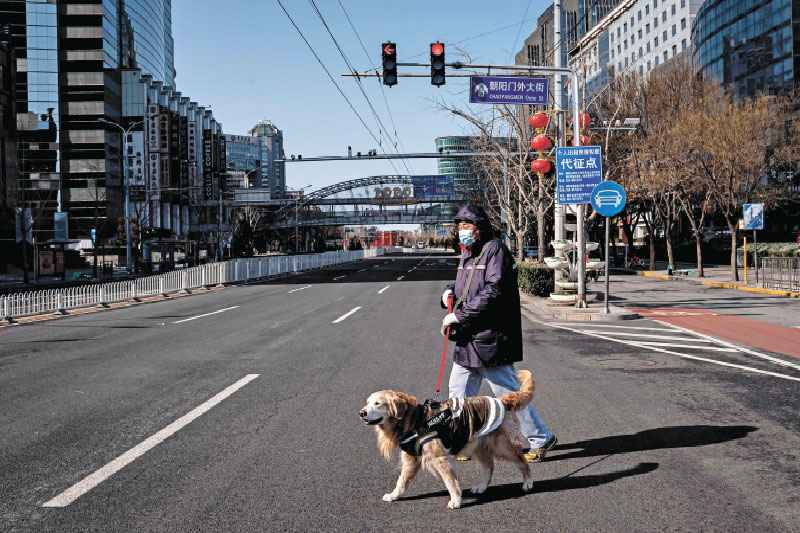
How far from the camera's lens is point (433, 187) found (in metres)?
94.4

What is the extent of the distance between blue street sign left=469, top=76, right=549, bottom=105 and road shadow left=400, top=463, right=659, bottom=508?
12.1 metres

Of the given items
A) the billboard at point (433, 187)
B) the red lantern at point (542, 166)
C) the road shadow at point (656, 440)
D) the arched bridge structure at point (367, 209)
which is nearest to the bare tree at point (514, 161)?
the red lantern at point (542, 166)

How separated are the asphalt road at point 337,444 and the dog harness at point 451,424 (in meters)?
0.41

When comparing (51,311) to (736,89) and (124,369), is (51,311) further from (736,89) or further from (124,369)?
(736,89)

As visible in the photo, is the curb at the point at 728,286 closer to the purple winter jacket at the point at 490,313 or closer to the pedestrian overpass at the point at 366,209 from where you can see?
the purple winter jacket at the point at 490,313

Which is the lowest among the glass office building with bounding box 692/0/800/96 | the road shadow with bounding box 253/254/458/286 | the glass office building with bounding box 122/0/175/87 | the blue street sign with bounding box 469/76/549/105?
the road shadow with bounding box 253/254/458/286

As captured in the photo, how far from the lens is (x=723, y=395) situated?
7.43 metres

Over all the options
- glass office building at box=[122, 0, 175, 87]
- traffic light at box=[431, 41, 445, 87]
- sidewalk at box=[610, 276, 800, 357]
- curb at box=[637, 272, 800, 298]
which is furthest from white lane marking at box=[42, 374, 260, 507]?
glass office building at box=[122, 0, 175, 87]

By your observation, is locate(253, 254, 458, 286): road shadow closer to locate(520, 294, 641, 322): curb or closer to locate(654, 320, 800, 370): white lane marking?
locate(520, 294, 641, 322): curb

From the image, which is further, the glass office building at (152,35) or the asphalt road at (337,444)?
the glass office building at (152,35)

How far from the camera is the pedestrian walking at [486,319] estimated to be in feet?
16.0

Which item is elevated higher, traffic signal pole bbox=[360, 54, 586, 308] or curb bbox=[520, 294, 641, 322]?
traffic signal pole bbox=[360, 54, 586, 308]

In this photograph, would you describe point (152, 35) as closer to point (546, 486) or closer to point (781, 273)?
point (781, 273)

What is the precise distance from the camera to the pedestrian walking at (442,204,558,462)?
4.87 metres
